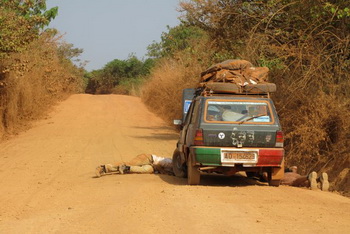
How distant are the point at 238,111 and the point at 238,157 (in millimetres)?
920

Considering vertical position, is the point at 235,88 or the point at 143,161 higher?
the point at 235,88

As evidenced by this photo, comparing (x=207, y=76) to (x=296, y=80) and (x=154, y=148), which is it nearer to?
(x=296, y=80)

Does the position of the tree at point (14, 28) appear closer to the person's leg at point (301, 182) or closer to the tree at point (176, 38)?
the person's leg at point (301, 182)

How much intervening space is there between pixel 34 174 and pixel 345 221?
7778 millimetres

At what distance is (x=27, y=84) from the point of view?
1009 inches

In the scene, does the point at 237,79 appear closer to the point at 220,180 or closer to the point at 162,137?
the point at 220,180

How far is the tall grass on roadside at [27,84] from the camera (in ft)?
73.5

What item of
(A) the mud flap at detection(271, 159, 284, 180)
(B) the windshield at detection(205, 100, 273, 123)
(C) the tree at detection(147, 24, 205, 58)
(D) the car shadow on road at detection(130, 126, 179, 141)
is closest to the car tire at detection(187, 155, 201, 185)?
(B) the windshield at detection(205, 100, 273, 123)

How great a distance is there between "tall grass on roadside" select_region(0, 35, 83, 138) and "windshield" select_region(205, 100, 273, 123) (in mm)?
12002

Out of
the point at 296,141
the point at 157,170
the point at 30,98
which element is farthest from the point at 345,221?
the point at 30,98

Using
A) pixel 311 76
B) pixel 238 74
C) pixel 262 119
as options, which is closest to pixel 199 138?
pixel 262 119

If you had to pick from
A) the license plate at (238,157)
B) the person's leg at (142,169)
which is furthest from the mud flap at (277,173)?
the person's leg at (142,169)

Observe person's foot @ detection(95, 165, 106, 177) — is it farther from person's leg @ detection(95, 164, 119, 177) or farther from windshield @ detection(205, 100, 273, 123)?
windshield @ detection(205, 100, 273, 123)

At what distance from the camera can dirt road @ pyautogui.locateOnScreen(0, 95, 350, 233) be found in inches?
281
